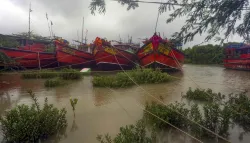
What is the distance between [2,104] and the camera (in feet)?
17.3

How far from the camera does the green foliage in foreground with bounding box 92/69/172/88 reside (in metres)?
7.86

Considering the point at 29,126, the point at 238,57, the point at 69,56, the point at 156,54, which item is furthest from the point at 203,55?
the point at 29,126

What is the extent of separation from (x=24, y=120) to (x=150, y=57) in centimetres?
1068

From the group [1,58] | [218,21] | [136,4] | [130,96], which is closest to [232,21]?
[218,21]

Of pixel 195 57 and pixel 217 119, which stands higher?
pixel 195 57

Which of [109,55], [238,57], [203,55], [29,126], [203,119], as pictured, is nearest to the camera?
[29,126]

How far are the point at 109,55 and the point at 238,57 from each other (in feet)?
42.3

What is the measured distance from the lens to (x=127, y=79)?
8109 mm

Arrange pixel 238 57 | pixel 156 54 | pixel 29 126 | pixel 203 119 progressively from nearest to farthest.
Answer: pixel 29 126
pixel 203 119
pixel 156 54
pixel 238 57

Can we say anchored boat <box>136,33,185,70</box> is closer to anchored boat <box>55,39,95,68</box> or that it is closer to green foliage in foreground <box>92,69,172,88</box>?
green foliage in foreground <box>92,69,172,88</box>

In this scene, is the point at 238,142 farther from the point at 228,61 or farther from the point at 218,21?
the point at 228,61

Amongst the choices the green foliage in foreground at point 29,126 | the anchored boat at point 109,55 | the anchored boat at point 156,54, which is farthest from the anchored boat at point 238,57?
the green foliage in foreground at point 29,126

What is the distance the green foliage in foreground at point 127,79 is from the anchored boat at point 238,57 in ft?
34.5

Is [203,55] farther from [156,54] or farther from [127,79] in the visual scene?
[127,79]
